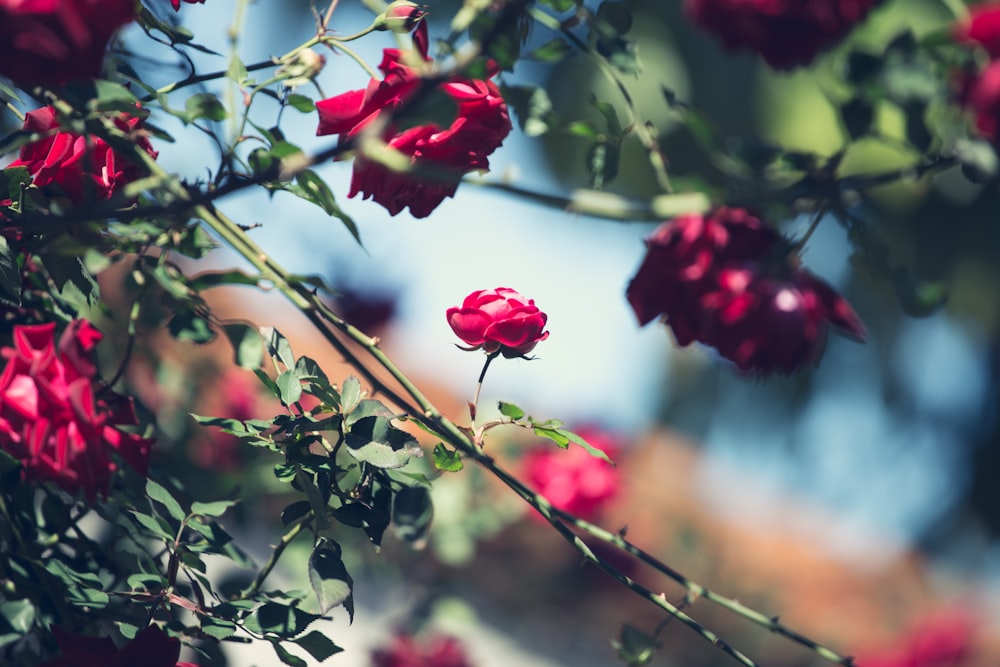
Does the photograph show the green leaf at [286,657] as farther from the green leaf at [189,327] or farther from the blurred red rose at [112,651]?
the green leaf at [189,327]

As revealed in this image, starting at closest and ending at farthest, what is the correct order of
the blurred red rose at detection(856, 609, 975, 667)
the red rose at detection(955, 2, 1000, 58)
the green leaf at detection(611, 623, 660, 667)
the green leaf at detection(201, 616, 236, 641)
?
the red rose at detection(955, 2, 1000, 58) → the green leaf at detection(201, 616, 236, 641) → the green leaf at detection(611, 623, 660, 667) → the blurred red rose at detection(856, 609, 975, 667)

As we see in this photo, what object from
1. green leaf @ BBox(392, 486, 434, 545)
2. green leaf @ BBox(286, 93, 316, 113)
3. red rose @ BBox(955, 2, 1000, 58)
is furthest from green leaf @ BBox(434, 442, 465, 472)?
red rose @ BBox(955, 2, 1000, 58)

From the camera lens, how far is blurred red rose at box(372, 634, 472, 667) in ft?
4.37

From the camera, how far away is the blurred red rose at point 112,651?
23.4 inches

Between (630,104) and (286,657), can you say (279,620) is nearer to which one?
(286,657)

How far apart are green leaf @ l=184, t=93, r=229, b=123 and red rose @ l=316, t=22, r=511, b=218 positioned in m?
0.06

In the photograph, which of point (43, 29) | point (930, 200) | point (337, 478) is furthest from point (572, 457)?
point (930, 200)

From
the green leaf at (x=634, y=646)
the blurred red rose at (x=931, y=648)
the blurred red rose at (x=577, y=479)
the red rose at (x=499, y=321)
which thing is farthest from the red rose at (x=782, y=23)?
the blurred red rose at (x=931, y=648)

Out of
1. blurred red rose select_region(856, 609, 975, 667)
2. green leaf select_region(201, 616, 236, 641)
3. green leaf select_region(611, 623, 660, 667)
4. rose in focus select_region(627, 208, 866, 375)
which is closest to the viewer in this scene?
rose in focus select_region(627, 208, 866, 375)

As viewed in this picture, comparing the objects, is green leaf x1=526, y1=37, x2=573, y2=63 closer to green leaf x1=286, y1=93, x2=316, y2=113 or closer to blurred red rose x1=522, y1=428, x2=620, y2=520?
green leaf x1=286, y1=93, x2=316, y2=113

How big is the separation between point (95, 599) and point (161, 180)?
0.32 m

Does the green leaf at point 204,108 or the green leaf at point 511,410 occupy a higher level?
the green leaf at point 204,108

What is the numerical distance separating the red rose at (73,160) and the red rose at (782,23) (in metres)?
0.35

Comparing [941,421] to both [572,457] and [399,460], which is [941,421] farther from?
[399,460]
